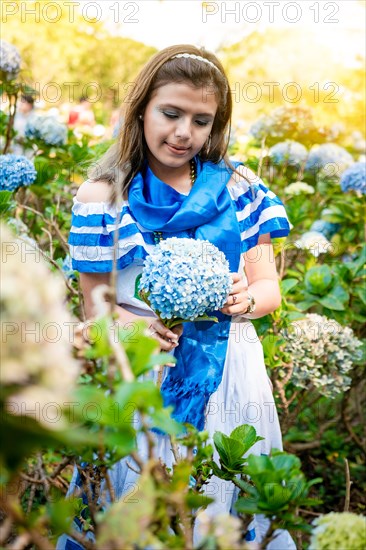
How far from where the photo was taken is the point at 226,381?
1861 millimetres

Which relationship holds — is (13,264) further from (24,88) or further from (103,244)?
(24,88)

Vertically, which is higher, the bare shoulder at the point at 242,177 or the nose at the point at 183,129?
the nose at the point at 183,129

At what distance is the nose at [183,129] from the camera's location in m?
1.65

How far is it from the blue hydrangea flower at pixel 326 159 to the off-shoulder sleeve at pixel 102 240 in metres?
1.77

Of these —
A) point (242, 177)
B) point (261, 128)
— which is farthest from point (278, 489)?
point (261, 128)

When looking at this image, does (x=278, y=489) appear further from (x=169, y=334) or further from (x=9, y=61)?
(x=9, y=61)

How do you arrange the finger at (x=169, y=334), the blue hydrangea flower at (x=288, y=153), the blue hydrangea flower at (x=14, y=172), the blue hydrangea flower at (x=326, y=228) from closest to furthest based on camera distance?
A: the finger at (x=169, y=334) → the blue hydrangea flower at (x=14, y=172) → the blue hydrangea flower at (x=326, y=228) → the blue hydrangea flower at (x=288, y=153)

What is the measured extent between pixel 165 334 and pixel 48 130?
5.34 ft

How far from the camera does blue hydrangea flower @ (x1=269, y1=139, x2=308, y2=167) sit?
10.5ft

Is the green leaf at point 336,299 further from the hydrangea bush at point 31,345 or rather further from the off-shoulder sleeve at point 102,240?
the hydrangea bush at point 31,345

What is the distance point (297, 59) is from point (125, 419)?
21.5 ft

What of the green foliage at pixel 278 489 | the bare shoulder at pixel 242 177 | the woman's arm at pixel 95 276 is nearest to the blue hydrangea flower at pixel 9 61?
the woman's arm at pixel 95 276

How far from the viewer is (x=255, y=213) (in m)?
1.88

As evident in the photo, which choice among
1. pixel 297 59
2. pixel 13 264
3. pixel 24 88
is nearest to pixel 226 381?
pixel 13 264
